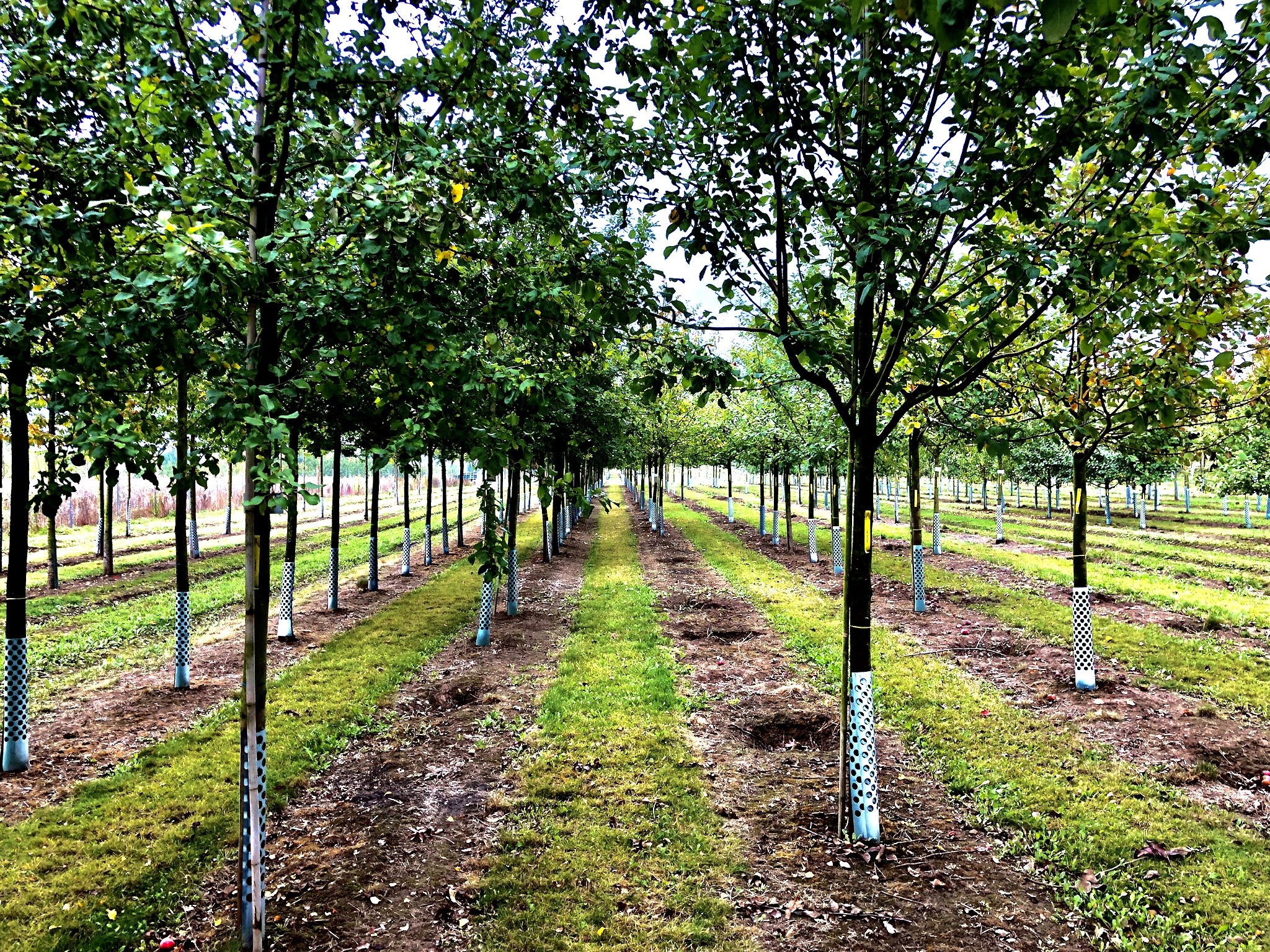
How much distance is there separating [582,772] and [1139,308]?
20.6ft

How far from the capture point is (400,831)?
5660mm

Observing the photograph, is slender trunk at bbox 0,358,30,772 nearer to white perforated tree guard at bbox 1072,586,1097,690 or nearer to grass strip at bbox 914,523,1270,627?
white perforated tree guard at bbox 1072,586,1097,690

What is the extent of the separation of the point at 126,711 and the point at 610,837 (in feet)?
21.6

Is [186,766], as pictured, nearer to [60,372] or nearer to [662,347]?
[60,372]

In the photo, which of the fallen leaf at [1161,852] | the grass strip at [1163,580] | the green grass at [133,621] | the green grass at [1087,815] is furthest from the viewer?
the grass strip at [1163,580]

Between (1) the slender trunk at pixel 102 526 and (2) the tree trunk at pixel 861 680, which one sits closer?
(2) the tree trunk at pixel 861 680

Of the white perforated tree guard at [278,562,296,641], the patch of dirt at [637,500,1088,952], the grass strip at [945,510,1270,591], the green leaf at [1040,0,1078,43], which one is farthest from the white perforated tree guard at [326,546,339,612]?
the grass strip at [945,510,1270,591]

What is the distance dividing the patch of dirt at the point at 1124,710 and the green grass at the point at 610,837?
4.44 m

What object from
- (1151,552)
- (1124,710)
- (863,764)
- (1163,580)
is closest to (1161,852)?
(863,764)

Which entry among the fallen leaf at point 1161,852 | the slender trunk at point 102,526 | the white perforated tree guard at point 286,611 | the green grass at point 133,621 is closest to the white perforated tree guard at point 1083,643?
the fallen leaf at point 1161,852

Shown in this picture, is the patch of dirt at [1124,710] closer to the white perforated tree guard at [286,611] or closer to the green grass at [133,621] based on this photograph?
the white perforated tree guard at [286,611]

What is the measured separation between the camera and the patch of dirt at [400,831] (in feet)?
14.6

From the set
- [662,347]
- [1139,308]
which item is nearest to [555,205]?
[662,347]

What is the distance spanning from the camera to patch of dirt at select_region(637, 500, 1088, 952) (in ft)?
14.4
